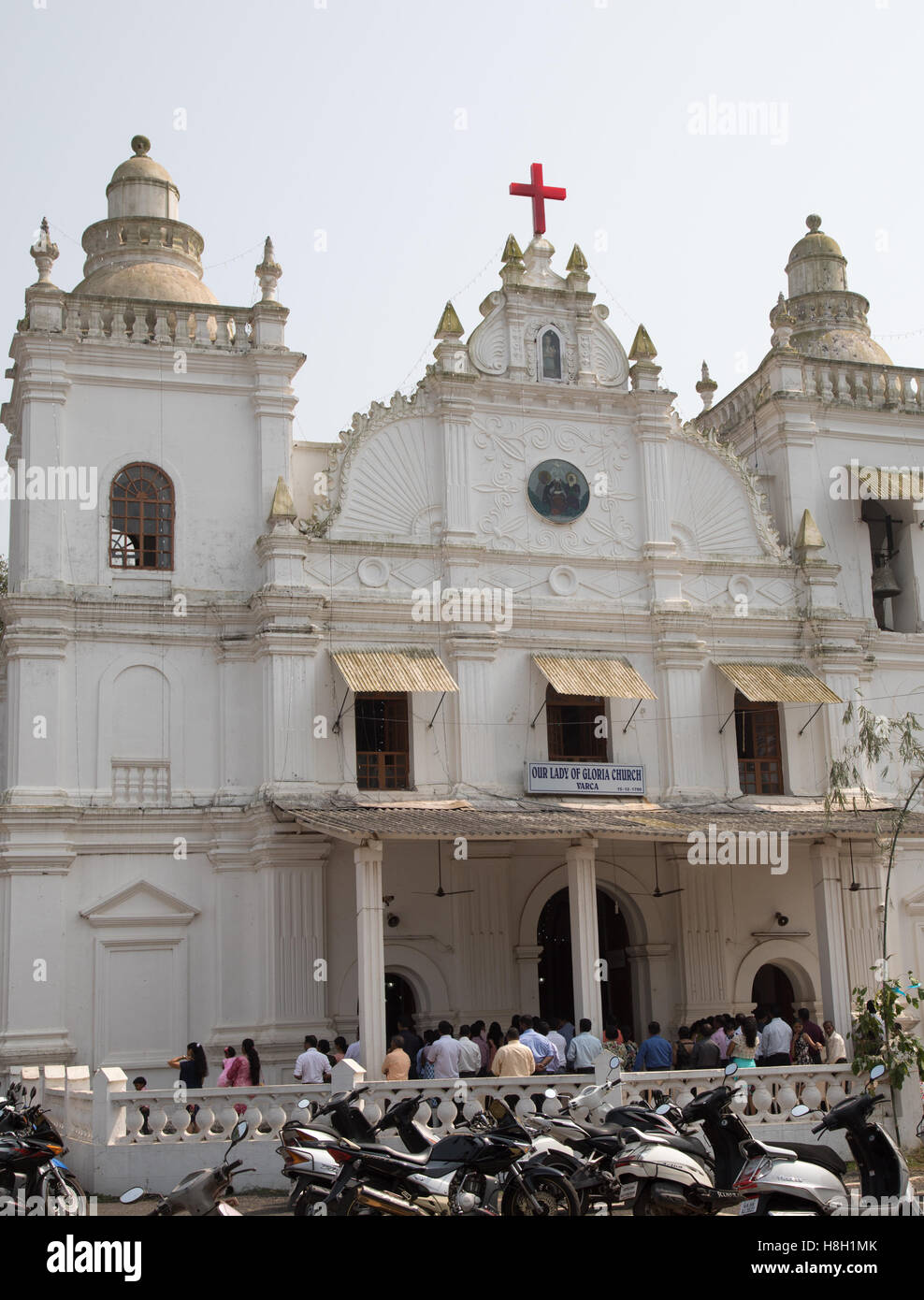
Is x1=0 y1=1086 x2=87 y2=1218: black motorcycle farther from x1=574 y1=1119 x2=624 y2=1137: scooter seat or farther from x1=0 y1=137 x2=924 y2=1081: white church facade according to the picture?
x1=0 y1=137 x2=924 y2=1081: white church facade

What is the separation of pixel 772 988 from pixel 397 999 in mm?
5787

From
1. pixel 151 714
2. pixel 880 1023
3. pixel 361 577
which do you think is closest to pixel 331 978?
pixel 151 714

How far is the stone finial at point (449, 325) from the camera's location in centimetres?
2158

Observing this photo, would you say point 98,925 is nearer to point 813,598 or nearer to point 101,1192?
point 101,1192

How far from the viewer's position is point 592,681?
2038cm

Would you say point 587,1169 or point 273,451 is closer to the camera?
point 587,1169

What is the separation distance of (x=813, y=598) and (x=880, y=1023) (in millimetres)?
8723

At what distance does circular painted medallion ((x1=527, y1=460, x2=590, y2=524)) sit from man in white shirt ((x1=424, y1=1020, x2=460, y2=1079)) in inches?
340

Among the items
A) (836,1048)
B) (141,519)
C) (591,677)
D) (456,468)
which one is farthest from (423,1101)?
(456,468)

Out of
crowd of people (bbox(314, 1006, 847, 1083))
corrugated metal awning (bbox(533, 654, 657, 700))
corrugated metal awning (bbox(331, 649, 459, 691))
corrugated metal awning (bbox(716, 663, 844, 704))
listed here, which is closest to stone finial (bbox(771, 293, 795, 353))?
corrugated metal awning (bbox(716, 663, 844, 704))

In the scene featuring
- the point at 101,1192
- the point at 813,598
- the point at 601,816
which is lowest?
the point at 101,1192

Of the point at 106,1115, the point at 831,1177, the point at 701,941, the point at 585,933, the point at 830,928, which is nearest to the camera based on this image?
the point at 831,1177

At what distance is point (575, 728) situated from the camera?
69.1ft

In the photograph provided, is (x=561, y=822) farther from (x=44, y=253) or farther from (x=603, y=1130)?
(x=44, y=253)
